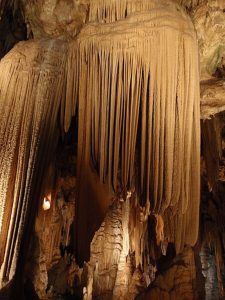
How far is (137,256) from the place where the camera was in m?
7.05

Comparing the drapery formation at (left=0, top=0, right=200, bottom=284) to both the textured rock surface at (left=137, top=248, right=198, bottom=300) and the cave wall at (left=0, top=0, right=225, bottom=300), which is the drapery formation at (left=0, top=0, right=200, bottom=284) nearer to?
the cave wall at (left=0, top=0, right=225, bottom=300)

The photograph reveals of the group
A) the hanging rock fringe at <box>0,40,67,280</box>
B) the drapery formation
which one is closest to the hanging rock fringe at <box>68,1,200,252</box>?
the drapery formation

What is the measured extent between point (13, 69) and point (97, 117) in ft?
3.14

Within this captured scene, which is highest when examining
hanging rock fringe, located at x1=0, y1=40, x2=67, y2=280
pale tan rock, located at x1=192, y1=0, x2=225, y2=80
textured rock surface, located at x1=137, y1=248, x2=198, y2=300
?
pale tan rock, located at x1=192, y1=0, x2=225, y2=80

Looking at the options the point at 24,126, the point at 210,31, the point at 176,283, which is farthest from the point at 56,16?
the point at 176,283

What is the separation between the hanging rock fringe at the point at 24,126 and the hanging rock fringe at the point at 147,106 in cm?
22

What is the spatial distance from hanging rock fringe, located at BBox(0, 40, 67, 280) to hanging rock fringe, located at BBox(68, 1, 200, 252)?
8.6 inches

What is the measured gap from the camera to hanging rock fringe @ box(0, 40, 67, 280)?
312 centimetres

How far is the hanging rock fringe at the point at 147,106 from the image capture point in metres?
3.03

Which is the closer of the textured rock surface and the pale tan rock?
the pale tan rock

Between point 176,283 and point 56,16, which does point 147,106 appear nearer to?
point 56,16

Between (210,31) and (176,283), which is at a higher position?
(210,31)

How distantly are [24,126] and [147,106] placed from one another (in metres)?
1.01

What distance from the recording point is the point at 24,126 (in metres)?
3.45
